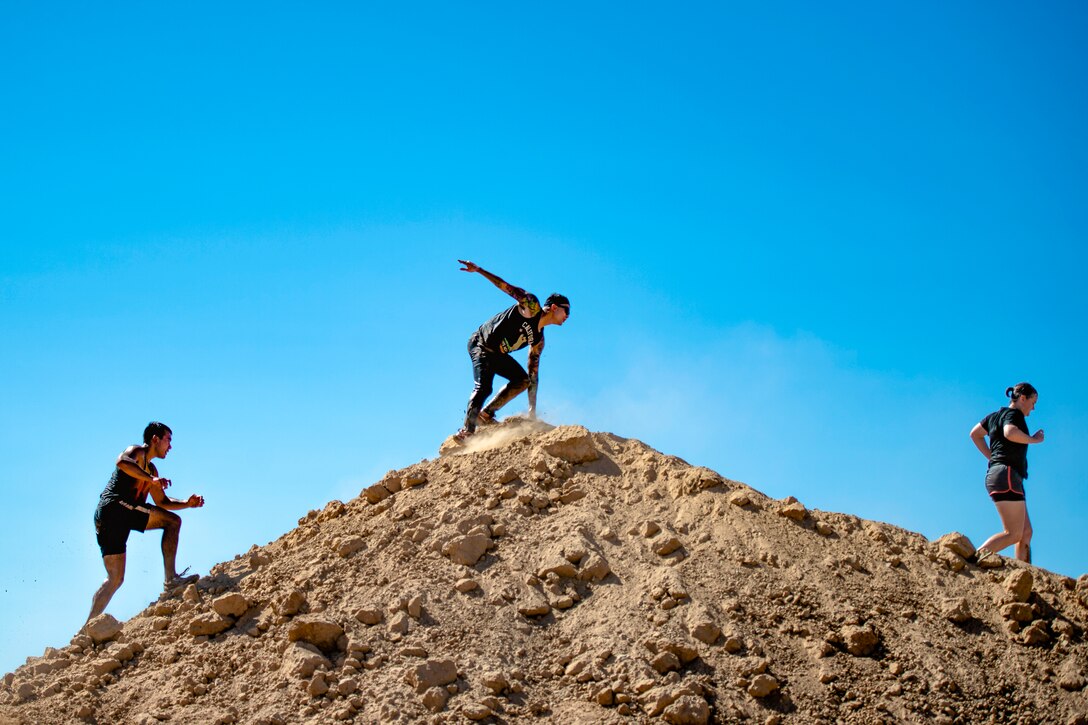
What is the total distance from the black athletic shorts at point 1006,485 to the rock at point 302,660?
212 inches

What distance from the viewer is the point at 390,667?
6.85m

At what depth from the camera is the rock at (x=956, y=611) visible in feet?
24.2

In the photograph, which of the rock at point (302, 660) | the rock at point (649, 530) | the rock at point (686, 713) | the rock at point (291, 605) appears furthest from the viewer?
the rock at point (649, 530)

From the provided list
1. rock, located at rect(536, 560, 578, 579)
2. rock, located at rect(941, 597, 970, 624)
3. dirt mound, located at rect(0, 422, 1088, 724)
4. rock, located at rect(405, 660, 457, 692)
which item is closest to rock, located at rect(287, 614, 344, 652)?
dirt mound, located at rect(0, 422, 1088, 724)

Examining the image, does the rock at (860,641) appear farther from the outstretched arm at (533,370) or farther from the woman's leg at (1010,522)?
the outstretched arm at (533,370)

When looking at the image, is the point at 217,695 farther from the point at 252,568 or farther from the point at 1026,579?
the point at 1026,579

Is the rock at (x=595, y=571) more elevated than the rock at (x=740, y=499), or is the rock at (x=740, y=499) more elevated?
the rock at (x=740, y=499)

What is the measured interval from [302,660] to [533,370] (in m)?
3.84

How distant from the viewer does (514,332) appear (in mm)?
9766

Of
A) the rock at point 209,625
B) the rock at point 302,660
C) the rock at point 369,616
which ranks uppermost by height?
the rock at point 369,616

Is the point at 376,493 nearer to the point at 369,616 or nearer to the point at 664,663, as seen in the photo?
the point at 369,616

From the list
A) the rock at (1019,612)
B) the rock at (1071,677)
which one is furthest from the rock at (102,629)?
the rock at (1071,677)

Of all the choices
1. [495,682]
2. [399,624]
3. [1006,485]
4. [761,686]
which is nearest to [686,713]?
[761,686]

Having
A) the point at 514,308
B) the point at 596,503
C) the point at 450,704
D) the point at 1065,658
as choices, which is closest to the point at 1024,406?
the point at 1065,658
